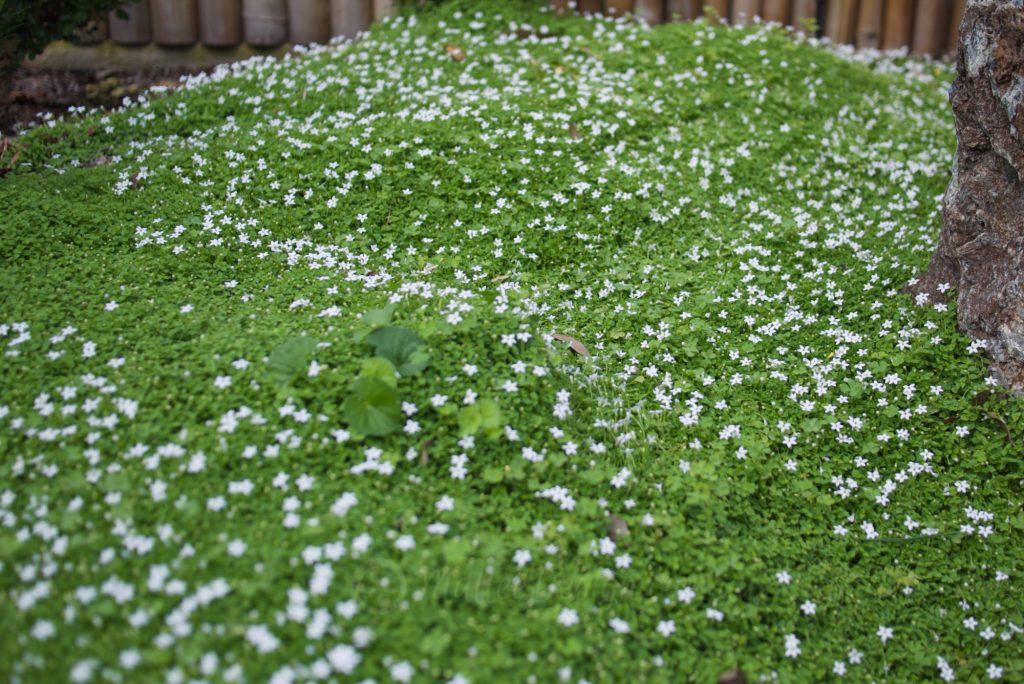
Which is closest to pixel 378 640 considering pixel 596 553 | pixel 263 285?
pixel 596 553

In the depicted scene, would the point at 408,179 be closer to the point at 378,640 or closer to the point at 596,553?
the point at 596,553

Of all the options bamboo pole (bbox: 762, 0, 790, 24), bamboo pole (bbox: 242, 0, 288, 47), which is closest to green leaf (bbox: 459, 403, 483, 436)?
bamboo pole (bbox: 242, 0, 288, 47)

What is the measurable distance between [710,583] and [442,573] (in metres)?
1.25

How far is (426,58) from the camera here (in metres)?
7.96

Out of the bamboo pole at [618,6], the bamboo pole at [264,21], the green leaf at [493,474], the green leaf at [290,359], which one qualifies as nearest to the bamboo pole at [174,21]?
the bamboo pole at [264,21]

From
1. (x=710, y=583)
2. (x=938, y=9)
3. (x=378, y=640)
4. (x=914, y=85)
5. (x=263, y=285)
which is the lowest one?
(x=710, y=583)

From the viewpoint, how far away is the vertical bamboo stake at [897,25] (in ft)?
33.1

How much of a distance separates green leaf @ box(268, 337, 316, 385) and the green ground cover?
0.07 feet

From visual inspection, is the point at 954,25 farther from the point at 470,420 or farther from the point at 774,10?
the point at 470,420

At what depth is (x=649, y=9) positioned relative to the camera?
9.23 metres

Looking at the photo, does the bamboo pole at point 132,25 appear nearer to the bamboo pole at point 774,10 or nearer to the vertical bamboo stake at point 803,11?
the bamboo pole at point 774,10

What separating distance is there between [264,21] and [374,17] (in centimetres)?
123

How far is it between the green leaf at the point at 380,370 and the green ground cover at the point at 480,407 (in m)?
0.02

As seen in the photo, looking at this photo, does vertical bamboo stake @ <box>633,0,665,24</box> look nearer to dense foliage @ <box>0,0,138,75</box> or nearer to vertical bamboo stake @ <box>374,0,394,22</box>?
vertical bamboo stake @ <box>374,0,394,22</box>
